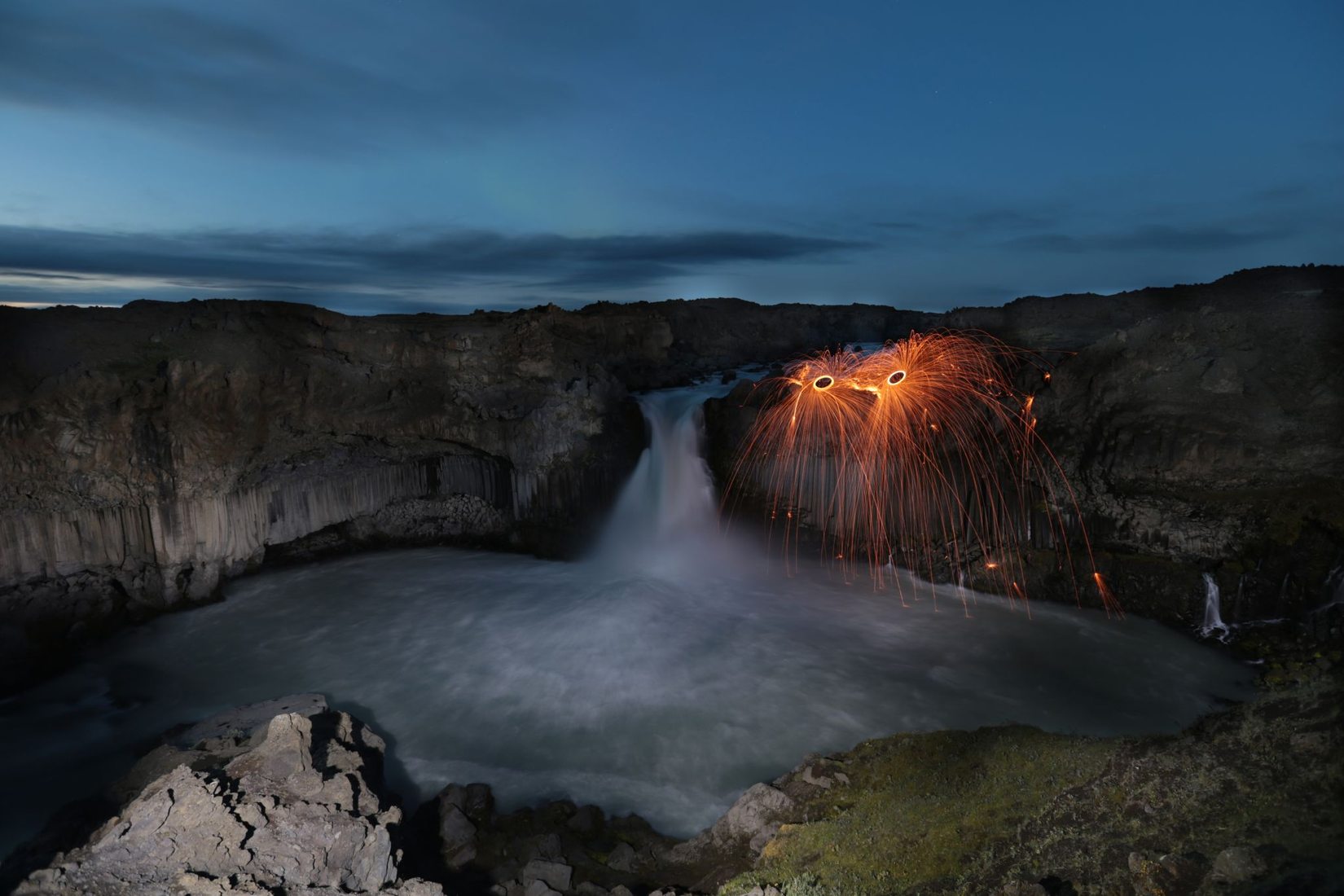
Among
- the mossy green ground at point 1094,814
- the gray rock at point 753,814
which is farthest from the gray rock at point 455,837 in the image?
the mossy green ground at point 1094,814

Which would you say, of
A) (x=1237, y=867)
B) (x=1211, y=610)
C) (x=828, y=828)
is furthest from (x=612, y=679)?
(x=1211, y=610)

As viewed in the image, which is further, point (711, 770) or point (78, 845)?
point (711, 770)

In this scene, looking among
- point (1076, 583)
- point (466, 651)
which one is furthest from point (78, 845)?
point (1076, 583)

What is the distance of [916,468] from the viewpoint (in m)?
17.1

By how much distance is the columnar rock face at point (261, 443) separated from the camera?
47.0ft

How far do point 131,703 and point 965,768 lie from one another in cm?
1389

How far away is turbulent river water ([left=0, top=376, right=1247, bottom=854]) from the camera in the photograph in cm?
1059

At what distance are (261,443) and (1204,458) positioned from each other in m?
20.5

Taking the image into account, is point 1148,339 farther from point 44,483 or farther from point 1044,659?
point 44,483

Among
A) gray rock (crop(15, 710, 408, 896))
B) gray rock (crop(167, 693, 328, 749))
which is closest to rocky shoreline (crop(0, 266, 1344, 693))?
gray rock (crop(167, 693, 328, 749))

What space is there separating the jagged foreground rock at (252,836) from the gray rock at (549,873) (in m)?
1.45

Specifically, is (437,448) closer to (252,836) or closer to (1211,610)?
(252,836)

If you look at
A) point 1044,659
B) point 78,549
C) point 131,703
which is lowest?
point 131,703

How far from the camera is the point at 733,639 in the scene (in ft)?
47.5
